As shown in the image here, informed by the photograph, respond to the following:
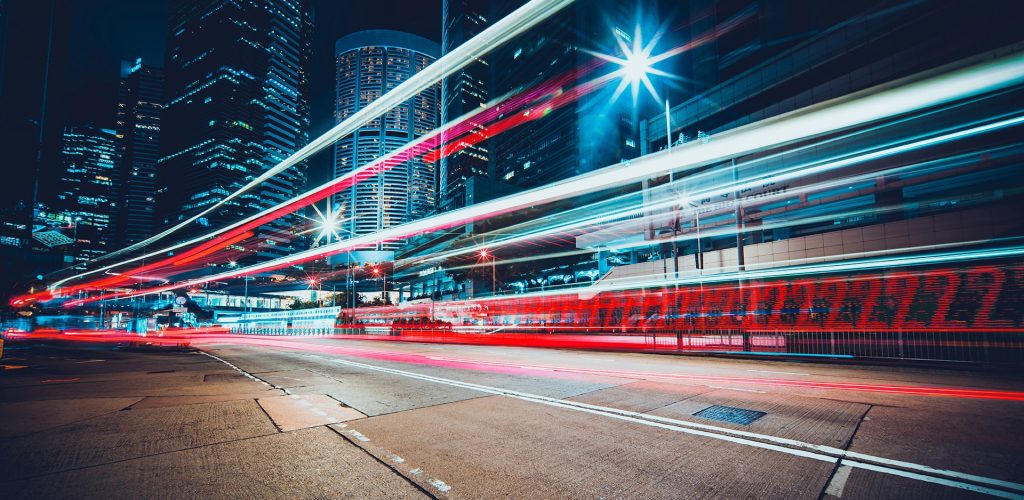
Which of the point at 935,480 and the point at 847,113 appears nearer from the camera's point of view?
the point at 935,480

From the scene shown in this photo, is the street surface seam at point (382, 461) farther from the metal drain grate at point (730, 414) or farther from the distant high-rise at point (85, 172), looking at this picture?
the distant high-rise at point (85, 172)

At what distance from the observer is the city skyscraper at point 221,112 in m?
156

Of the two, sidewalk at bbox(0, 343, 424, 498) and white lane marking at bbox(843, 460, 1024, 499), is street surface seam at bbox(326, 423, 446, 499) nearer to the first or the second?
sidewalk at bbox(0, 343, 424, 498)

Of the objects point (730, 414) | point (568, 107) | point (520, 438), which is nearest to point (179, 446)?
point (520, 438)

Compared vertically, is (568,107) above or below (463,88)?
below

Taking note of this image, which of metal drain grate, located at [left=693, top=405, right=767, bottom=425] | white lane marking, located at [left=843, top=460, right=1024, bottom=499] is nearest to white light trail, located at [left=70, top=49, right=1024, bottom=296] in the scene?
metal drain grate, located at [left=693, top=405, right=767, bottom=425]

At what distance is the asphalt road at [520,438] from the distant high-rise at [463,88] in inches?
6497

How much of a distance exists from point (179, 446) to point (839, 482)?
7.03 metres

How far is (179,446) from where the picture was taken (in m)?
4.71

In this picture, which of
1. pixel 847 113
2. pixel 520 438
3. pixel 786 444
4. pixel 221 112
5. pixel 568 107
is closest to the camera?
pixel 786 444

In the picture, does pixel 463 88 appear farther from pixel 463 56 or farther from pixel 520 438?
pixel 520 438

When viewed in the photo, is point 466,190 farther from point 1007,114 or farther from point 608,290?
point 1007,114

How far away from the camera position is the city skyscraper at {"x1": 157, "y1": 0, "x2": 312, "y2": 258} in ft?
513

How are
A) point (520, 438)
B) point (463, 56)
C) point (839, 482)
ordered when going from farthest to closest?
point (463, 56), point (520, 438), point (839, 482)
